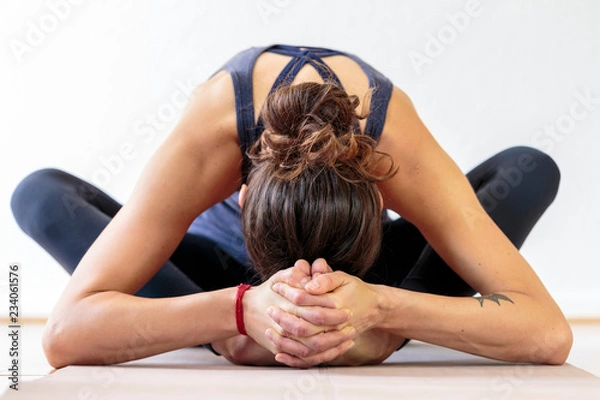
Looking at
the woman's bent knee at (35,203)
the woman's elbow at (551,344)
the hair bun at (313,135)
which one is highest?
the hair bun at (313,135)

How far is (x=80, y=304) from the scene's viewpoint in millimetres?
1273

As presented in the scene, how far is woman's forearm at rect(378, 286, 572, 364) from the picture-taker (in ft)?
4.08

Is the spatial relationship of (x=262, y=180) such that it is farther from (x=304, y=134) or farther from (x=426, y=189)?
(x=426, y=189)

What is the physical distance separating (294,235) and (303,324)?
0.13 meters

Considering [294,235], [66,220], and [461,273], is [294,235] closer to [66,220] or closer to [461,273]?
[461,273]

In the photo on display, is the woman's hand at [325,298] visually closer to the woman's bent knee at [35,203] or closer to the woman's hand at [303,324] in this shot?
the woman's hand at [303,324]

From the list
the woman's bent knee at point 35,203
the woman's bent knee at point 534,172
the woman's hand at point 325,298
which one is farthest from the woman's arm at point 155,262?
the woman's bent knee at point 534,172

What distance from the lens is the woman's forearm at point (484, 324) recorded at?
49.0 inches

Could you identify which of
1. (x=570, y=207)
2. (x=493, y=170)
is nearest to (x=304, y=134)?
(x=493, y=170)

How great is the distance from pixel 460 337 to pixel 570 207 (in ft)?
6.03

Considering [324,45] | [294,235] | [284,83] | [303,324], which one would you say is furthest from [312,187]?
[324,45]

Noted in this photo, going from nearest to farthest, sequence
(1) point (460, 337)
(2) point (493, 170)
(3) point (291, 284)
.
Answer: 1. (3) point (291, 284)
2. (1) point (460, 337)
3. (2) point (493, 170)

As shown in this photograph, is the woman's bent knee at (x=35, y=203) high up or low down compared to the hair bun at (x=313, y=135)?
down

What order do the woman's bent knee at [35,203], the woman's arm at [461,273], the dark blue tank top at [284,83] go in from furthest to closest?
the woman's bent knee at [35,203] → the dark blue tank top at [284,83] → the woman's arm at [461,273]
